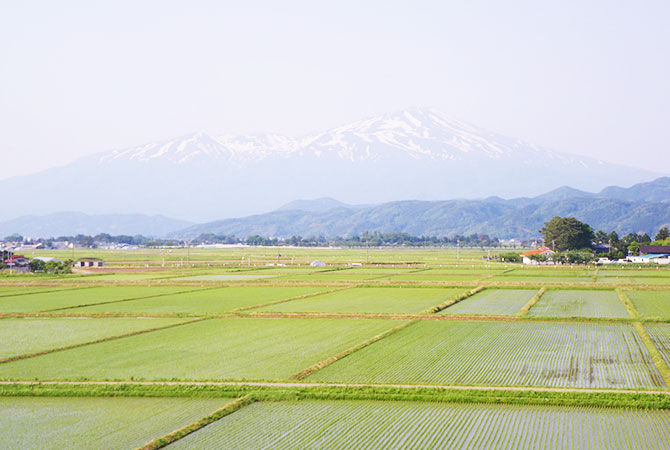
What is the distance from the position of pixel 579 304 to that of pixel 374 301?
8283mm

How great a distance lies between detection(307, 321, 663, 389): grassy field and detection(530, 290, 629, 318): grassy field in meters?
3.59

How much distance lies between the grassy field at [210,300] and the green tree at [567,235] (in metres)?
45.5

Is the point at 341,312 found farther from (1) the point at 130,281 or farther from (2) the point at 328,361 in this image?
(1) the point at 130,281

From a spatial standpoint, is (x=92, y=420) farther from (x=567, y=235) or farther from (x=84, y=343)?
(x=567, y=235)

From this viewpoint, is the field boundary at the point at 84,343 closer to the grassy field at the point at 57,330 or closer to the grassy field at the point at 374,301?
the grassy field at the point at 57,330

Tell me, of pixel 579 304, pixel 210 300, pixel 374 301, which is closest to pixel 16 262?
pixel 210 300

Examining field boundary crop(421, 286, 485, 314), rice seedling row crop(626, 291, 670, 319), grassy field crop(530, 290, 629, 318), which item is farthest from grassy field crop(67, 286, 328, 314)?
rice seedling row crop(626, 291, 670, 319)

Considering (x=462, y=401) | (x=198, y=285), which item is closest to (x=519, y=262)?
(x=198, y=285)

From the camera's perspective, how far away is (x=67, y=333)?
69.7 ft

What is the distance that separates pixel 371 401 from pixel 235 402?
2389mm

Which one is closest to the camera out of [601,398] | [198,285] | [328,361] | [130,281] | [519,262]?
[601,398]

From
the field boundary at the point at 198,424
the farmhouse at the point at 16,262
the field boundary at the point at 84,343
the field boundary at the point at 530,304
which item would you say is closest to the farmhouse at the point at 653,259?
the field boundary at the point at 530,304

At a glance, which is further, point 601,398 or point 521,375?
point 521,375

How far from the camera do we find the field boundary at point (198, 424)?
10.1 meters
